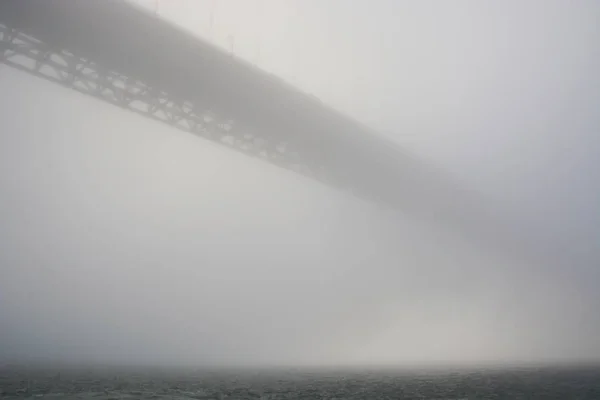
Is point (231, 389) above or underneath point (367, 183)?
underneath

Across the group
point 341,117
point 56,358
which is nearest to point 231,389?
point 341,117

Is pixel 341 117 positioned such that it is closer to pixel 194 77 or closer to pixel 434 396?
pixel 194 77

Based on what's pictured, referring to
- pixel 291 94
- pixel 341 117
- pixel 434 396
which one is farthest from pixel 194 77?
pixel 434 396

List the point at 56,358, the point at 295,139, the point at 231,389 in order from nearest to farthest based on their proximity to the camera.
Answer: the point at 231,389 → the point at 295,139 → the point at 56,358

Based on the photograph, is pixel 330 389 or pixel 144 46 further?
pixel 144 46

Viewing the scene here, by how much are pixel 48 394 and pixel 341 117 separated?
72.9ft

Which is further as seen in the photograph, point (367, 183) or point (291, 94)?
point (367, 183)

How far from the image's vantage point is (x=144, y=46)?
20.5 m

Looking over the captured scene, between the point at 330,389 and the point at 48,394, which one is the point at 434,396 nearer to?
the point at 330,389

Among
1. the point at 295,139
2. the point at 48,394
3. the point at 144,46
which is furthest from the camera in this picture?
the point at 295,139

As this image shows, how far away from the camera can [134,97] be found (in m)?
22.2

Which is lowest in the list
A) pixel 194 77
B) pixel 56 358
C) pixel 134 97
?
pixel 56 358

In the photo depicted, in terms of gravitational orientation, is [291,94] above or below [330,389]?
above

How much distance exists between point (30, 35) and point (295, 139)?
15.2 meters
